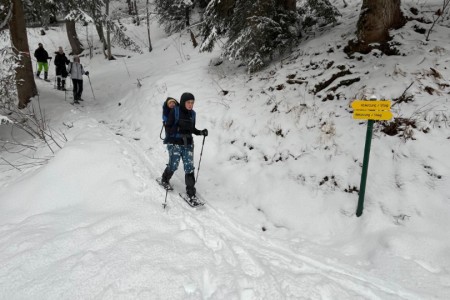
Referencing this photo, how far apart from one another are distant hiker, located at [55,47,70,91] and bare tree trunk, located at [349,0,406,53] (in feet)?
42.8

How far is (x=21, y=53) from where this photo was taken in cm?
1127

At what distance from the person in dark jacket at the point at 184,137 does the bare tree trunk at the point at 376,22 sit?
4685 millimetres

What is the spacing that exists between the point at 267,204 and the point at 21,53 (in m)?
10.8

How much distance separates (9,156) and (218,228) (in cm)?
819

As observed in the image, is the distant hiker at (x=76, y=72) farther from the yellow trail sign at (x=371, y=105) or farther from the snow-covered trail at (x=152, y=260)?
the yellow trail sign at (x=371, y=105)

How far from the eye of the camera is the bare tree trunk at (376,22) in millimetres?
7176

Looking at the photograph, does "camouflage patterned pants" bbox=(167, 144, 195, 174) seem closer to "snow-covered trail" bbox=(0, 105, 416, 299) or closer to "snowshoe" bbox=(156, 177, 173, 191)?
"snowshoe" bbox=(156, 177, 173, 191)

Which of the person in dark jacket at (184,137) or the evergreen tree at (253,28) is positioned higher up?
the evergreen tree at (253,28)

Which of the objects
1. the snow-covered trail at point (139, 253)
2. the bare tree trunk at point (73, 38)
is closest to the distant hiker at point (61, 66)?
the bare tree trunk at point (73, 38)

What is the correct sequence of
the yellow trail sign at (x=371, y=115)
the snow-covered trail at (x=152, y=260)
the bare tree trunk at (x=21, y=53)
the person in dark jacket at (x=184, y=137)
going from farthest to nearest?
the bare tree trunk at (x=21, y=53) → the person in dark jacket at (x=184, y=137) → the yellow trail sign at (x=371, y=115) → the snow-covered trail at (x=152, y=260)

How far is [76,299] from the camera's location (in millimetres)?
3154

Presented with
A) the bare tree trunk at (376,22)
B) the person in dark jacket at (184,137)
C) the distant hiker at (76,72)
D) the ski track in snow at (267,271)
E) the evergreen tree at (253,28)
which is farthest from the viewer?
the distant hiker at (76,72)

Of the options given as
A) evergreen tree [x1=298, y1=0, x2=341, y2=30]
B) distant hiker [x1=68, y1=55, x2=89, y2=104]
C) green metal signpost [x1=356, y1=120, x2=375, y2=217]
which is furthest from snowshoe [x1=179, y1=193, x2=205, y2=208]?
distant hiker [x1=68, y1=55, x2=89, y2=104]

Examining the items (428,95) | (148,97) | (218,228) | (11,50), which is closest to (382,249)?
(218,228)
